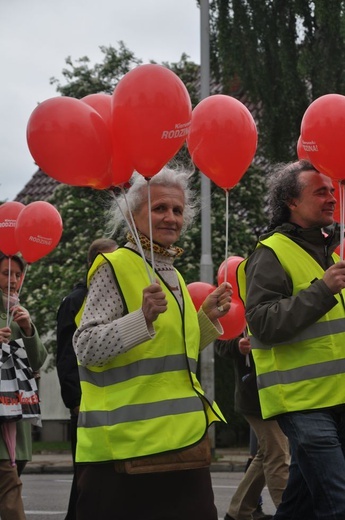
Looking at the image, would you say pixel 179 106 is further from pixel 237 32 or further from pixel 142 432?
pixel 237 32

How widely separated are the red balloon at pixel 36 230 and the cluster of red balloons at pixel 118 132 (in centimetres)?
293

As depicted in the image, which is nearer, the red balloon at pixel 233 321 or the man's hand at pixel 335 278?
the man's hand at pixel 335 278

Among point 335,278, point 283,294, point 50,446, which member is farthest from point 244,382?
point 50,446

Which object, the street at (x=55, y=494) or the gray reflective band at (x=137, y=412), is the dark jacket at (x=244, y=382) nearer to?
the street at (x=55, y=494)

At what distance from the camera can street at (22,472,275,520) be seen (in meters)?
9.61

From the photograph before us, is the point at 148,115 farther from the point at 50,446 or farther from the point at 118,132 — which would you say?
the point at 50,446

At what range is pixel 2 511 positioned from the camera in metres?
6.87

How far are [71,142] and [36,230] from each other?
309 cm

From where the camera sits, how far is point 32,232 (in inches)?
305

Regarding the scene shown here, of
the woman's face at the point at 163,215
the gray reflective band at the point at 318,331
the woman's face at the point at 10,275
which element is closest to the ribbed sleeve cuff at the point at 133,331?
the woman's face at the point at 163,215

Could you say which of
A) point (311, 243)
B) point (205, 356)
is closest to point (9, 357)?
point (311, 243)

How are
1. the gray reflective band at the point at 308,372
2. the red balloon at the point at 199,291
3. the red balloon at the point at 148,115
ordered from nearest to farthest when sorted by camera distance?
the red balloon at the point at 148,115, the gray reflective band at the point at 308,372, the red balloon at the point at 199,291

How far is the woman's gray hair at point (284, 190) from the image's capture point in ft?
18.2

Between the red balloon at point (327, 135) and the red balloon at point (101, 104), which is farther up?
the red balloon at point (101, 104)
